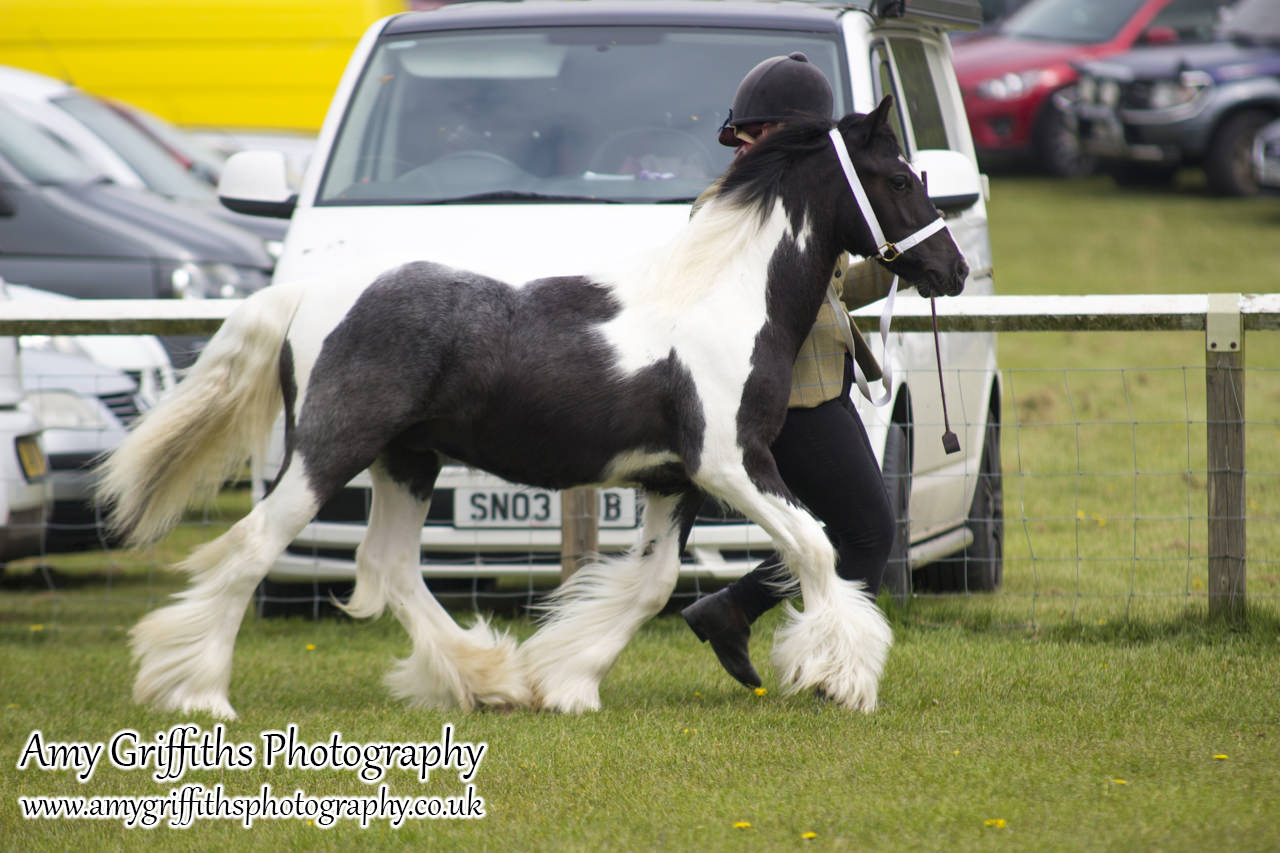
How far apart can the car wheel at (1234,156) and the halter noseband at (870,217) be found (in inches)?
583

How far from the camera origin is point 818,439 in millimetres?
4816

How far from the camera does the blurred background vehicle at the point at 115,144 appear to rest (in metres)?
10.9

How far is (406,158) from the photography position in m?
6.48

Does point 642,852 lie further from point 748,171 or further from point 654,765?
point 748,171

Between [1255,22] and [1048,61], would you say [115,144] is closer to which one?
[1048,61]

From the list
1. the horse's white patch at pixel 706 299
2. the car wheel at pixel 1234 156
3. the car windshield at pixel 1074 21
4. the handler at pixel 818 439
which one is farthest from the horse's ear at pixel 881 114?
the car windshield at pixel 1074 21

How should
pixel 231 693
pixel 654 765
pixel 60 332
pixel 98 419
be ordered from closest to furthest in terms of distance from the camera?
pixel 654 765
pixel 231 693
pixel 60 332
pixel 98 419

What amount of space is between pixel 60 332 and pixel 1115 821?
14.5ft

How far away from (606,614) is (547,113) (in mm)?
2398

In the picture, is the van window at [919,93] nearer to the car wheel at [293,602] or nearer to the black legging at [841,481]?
the black legging at [841,481]

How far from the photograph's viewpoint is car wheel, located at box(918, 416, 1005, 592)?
6.95 metres

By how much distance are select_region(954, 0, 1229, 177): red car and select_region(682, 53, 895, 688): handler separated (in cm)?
1521

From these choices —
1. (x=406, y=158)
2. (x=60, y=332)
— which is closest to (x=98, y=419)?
(x=60, y=332)

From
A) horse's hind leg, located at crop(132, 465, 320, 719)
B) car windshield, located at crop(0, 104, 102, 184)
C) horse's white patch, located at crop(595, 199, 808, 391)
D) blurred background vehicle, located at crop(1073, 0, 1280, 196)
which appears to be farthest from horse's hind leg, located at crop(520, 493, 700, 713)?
blurred background vehicle, located at crop(1073, 0, 1280, 196)
